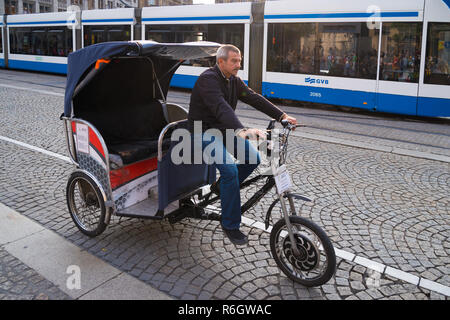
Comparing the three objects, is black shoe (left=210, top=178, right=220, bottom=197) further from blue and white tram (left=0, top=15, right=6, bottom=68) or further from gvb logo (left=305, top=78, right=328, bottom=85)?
blue and white tram (left=0, top=15, right=6, bottom=68)

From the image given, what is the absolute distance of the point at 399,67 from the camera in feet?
37.8

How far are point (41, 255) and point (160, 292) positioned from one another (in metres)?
1.23

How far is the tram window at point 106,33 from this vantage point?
17781 millimetres

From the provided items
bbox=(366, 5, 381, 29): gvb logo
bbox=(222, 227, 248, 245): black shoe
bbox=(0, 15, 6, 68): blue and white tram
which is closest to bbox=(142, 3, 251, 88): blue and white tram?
bbox=(366, 5, 381, 29): gvb logo

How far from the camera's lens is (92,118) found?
4387 mm

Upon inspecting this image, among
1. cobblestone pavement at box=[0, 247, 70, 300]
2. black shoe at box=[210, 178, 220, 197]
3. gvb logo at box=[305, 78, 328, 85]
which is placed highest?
gvb logo at box=[305, 78, 328, 85]

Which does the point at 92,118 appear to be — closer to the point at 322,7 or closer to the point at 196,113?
the point at 196,113

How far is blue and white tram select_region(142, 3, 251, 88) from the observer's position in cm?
1438

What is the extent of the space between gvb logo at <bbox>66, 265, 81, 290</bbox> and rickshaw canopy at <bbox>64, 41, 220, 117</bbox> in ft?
4.86

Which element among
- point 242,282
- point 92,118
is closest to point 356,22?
point 92,118

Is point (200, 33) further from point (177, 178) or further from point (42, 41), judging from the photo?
point (177, 178)

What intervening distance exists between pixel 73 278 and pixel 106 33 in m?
17.1

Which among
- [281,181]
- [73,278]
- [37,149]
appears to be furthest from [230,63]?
[37,149]

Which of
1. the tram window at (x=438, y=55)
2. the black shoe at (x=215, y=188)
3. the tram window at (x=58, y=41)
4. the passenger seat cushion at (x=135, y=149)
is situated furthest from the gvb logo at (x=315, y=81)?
the tram window at (x=58, y=41)
